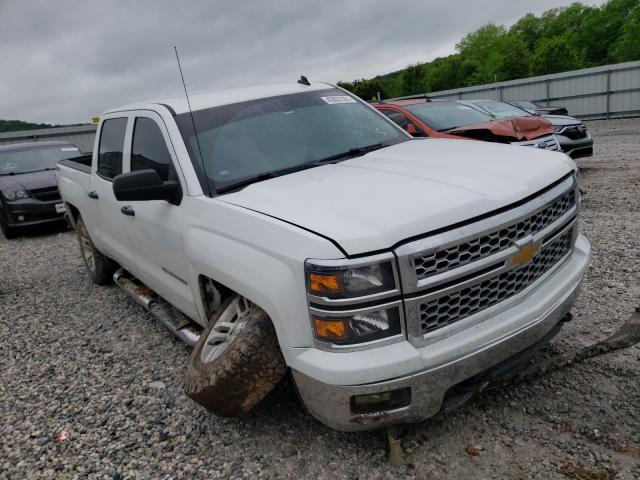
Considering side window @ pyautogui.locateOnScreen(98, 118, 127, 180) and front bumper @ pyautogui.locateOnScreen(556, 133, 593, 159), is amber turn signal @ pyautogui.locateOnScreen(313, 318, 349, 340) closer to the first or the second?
side window @ pyautogui.locateOnScreen(98, 118, 127, 180)

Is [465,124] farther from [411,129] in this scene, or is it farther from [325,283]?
[325,283]

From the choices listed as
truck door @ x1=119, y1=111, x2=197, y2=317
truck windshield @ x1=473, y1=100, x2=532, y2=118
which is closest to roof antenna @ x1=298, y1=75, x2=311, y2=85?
truck door @ x1=119, y1=111, x2=197, y2=317

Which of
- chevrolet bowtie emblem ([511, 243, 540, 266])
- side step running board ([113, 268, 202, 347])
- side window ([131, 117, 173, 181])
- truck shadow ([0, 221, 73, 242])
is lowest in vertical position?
truck shadow ([0, 221, 73, 242])

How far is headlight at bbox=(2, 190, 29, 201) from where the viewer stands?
9258mm

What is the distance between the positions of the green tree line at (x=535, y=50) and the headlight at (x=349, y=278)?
143 ft

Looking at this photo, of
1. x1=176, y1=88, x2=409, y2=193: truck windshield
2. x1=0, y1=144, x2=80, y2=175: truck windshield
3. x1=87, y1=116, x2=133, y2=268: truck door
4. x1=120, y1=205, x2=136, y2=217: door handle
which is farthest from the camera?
x1=0, y1=144, x2=80, y2=175: truck windshield

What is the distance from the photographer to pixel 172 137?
321 cm

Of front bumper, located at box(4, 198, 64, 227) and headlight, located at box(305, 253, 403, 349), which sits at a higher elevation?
headlight, located at box(305, 253, 403, 349)

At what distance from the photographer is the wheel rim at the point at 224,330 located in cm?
273

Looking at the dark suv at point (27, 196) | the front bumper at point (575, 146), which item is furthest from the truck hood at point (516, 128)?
the dark suv at point (27, 196)

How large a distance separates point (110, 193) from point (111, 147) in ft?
1.52

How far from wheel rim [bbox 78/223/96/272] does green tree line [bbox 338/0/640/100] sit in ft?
132

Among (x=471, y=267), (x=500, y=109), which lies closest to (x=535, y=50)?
(x=500, y=109)

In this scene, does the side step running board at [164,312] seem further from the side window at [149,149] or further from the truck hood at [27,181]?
the truck hood at [27,181]
